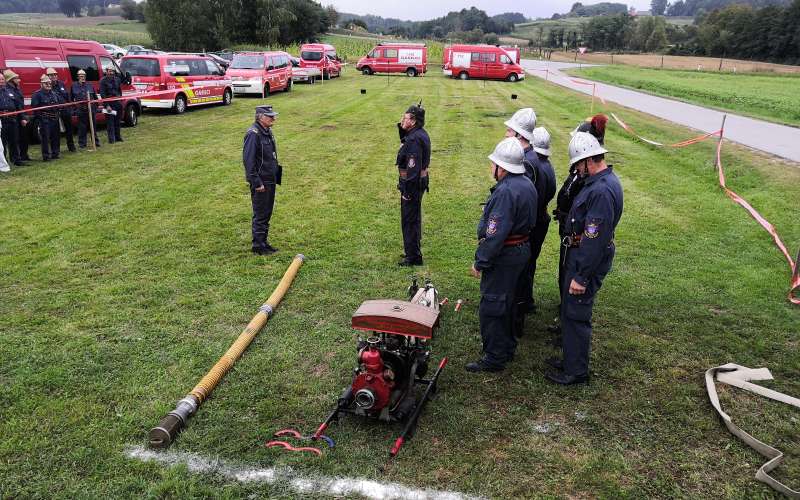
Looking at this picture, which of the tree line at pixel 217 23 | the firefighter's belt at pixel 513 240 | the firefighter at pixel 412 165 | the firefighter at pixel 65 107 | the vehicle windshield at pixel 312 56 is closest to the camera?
the firefighter's belt at pixel 513 240

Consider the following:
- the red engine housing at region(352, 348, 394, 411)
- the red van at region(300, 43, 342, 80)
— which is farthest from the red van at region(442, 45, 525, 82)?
the red engine housing at region(352, 348, 394, 411)

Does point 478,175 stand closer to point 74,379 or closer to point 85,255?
point 85,255

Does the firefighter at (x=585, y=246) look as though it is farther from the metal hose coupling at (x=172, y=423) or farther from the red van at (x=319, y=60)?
the red van at (x=319, y=60)

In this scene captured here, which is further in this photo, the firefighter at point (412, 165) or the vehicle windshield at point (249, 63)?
the vehicle windshield at point (249, 63)

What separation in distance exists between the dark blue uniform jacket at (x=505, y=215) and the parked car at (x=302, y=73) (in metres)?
29.9

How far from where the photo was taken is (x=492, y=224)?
502cm

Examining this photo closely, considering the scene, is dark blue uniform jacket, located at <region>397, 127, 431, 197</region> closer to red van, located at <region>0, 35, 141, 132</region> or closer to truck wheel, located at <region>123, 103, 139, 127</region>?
red van, located at <region>0, 35, 141, 132</region>

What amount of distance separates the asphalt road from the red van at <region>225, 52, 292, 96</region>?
16.1 metres

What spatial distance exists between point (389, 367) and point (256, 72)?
2387cm

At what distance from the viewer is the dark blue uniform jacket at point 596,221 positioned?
4.66m

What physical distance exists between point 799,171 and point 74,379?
1442cm

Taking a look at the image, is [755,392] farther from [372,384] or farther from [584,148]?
[372,384]

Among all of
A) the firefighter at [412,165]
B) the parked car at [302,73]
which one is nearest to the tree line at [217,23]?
the parked car at [302,73]

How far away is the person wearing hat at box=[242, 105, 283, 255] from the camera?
763 cm
